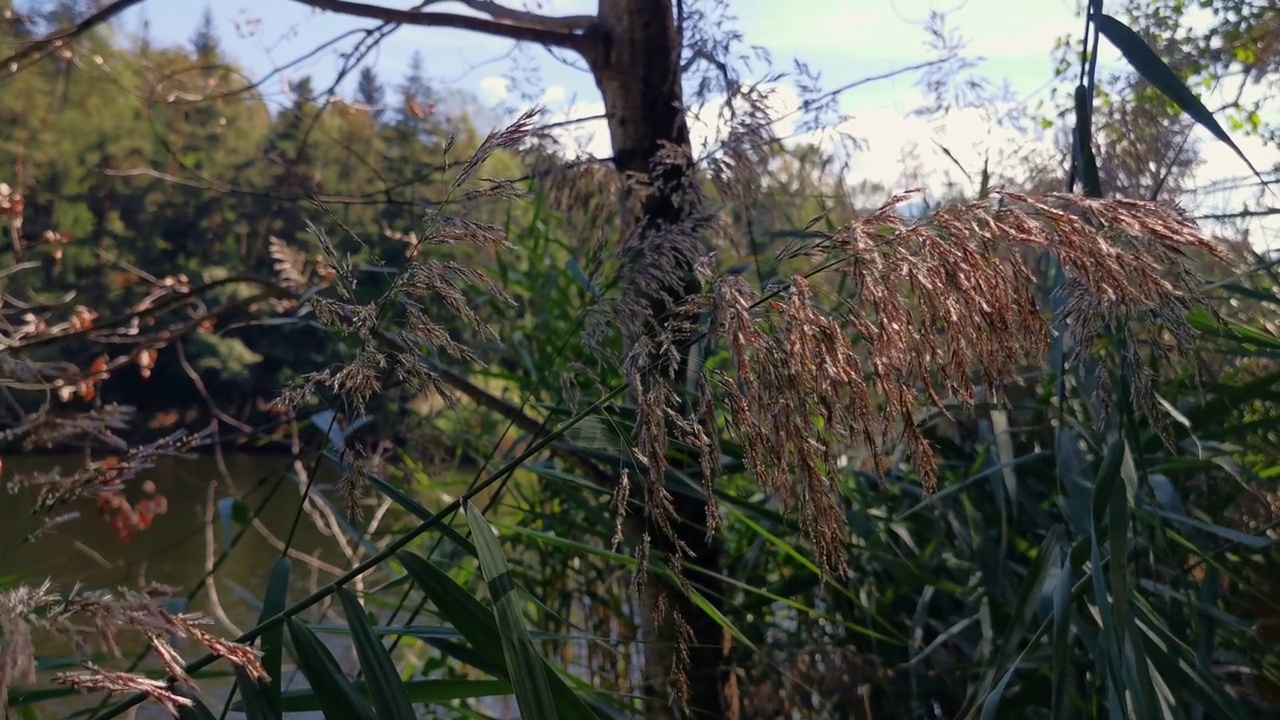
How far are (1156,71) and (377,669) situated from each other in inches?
37.8

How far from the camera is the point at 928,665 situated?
163 centimetres

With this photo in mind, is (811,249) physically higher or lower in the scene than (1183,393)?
higher

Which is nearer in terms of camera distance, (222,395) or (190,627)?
(190,627)

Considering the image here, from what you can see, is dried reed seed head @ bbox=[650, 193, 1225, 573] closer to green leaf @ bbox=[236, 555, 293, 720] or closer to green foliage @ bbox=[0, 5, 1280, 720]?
green foliage @ bbox=[0, 5, 1280, 720]

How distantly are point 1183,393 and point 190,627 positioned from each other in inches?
57.3

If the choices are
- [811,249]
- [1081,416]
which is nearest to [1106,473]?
[811,249]

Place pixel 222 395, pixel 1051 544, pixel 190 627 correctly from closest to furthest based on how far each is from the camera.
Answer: pixel 190 627 < pixel 1051 544 < pixel 222 395

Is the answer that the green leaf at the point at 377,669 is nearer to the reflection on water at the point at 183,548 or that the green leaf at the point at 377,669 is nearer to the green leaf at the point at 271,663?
the green leaf at the point at 271,663

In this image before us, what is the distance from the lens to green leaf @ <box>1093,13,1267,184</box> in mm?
1009

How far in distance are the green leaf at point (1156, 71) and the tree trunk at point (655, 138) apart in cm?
65

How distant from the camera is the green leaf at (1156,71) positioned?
1.01 metres

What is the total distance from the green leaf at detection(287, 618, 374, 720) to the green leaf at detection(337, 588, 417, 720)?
23 mm

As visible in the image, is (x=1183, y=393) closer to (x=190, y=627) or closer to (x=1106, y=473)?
(x=1106, y=473)

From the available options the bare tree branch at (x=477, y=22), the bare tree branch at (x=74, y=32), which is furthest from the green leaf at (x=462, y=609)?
the bare tree branch at (x=74, y=32)
